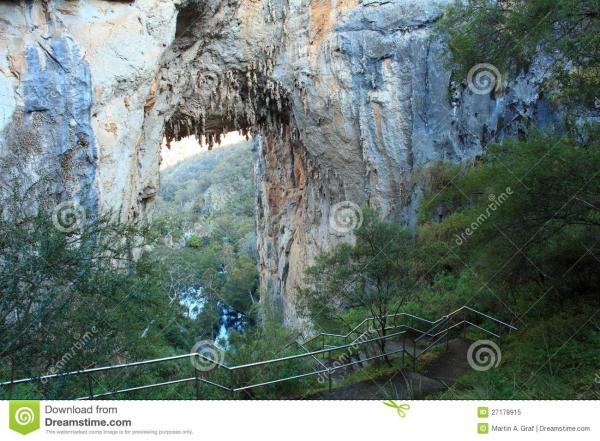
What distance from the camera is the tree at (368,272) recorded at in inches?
440

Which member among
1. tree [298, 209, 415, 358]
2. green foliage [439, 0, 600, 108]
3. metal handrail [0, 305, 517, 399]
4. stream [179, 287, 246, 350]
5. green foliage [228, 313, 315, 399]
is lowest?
stream [179, 287, 246, 350]

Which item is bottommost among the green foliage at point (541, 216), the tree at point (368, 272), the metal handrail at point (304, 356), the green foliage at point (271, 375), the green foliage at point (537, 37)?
the green foliage at point (271, 375)

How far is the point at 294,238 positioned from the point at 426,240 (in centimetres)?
955

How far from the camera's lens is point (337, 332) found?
12.5 meters

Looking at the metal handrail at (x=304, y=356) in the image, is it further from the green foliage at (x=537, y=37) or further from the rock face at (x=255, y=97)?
the rock face at (x=255, y=97)

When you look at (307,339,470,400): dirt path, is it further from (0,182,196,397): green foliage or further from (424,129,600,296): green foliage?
(0,182,196,397): green foliage

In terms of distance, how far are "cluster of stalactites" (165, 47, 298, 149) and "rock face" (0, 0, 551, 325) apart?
0.04 m

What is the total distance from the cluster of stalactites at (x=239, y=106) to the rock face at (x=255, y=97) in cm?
4

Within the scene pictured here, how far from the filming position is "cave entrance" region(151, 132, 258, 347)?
2372cm
